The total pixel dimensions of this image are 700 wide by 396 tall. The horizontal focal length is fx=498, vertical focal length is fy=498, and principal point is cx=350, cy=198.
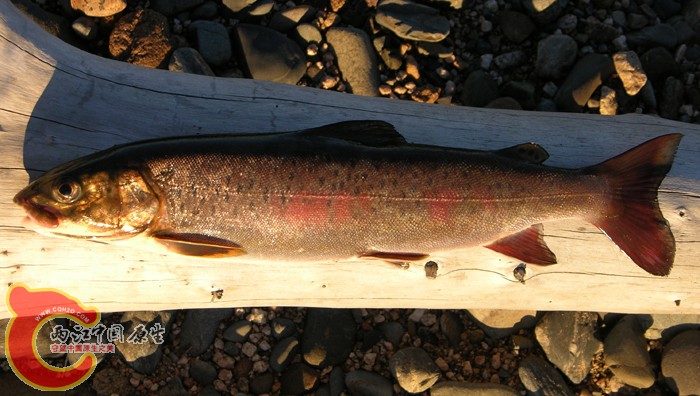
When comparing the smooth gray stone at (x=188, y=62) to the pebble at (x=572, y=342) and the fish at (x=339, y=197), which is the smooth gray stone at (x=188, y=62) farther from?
the pebble at (x=572, y=342)

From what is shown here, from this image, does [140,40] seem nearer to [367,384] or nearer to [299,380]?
[299,380]

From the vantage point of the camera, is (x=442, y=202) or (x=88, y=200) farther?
(x=442, y=202)

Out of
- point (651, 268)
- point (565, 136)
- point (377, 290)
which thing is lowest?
point (377, 290)

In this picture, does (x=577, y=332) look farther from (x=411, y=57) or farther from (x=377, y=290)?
(x=411, y=57)

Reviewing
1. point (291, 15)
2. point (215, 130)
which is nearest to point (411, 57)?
point (291, 15)

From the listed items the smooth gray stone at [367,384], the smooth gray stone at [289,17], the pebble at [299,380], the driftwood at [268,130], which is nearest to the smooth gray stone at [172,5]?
the smooth gray stone at [289,17]

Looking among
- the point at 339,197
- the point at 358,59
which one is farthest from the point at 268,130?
the point at 358,59

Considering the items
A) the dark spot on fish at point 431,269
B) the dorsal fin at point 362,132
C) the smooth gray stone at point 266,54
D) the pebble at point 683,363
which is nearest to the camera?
the dorsal fin at point 362,132
